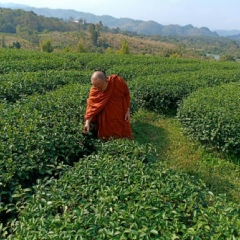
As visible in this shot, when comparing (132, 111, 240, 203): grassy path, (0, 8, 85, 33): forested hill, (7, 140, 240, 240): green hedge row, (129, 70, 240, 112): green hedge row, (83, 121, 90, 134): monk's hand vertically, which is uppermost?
(7, 140, 240, 240): green hedge row

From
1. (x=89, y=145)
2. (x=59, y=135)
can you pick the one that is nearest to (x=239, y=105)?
(x=89, y=145)

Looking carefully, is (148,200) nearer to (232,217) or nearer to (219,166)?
(232,217)

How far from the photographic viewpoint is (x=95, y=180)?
11.0ft

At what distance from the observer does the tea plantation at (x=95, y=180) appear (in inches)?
104

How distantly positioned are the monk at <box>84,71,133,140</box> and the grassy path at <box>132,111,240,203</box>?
129cm

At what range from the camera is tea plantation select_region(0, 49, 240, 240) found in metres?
2.64

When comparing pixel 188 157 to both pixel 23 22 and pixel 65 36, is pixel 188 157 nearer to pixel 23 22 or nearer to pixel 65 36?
pixel 65 36

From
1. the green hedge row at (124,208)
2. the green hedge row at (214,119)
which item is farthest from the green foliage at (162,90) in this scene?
the green hedge row at (124,208)

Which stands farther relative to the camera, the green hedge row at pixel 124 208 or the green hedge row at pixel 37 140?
the green hedge row at pixel 37 140

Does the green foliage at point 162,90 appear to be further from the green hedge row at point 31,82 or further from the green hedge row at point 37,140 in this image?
the green hedge row at point 37,140

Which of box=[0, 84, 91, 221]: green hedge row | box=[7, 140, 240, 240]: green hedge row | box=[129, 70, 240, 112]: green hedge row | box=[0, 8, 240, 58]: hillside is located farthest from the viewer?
box=[0, 8, 240, 58]: hillside

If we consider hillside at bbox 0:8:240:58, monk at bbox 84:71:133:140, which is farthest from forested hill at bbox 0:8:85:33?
monk at bbox 84:71:133:140

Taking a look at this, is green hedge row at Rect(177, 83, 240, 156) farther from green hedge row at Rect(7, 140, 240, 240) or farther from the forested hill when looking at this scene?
the forested hill

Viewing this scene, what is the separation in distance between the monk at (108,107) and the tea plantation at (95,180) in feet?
0.96
